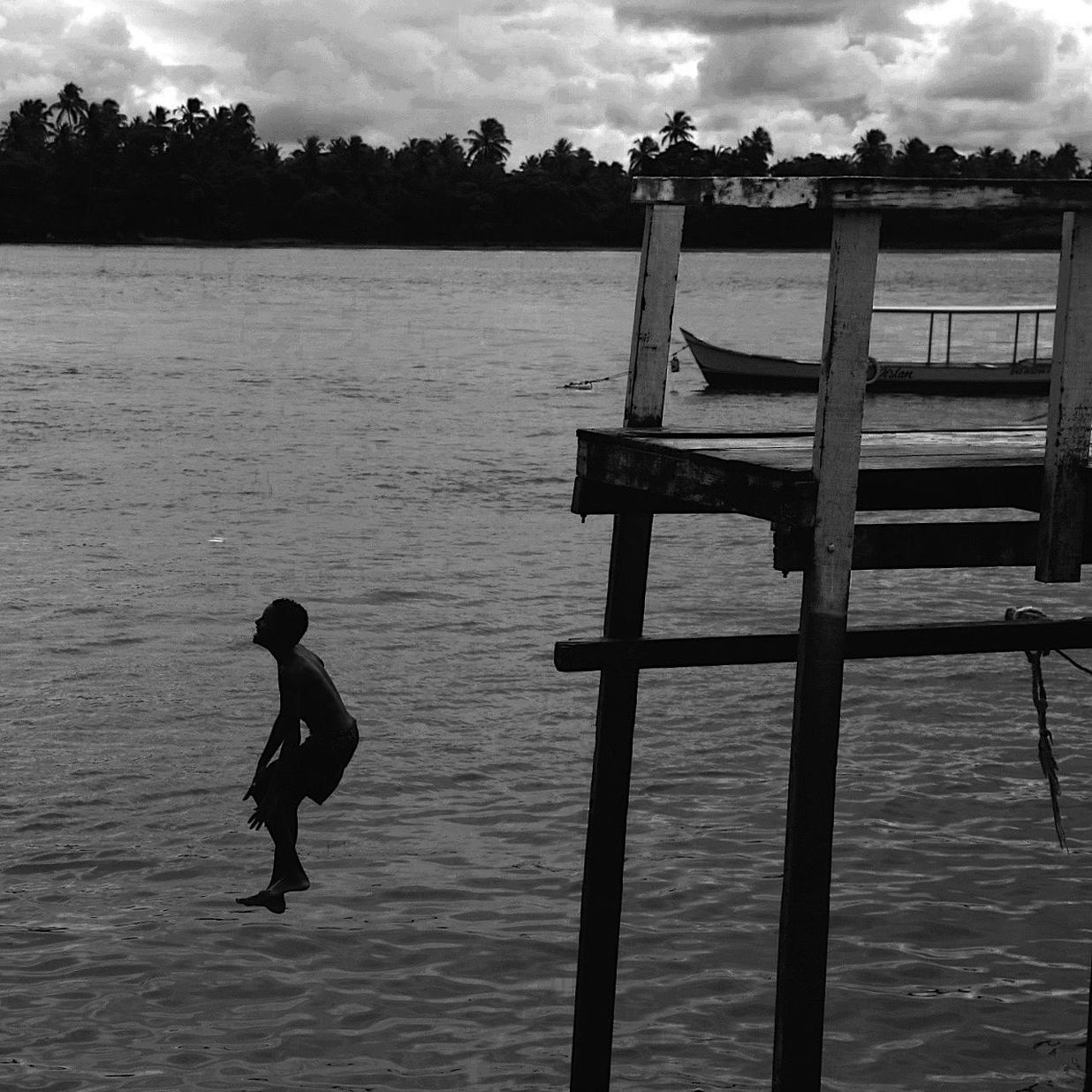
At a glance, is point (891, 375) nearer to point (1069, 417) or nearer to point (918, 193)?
point (1069, 417)

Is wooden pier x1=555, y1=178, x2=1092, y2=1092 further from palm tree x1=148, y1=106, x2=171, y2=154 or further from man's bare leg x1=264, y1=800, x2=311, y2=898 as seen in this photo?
palm tree x1=148, y1=106, x2=171, y2=154

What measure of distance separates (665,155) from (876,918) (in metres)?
165

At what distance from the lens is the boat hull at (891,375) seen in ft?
113

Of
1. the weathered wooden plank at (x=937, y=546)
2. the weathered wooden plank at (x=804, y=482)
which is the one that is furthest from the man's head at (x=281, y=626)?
the weathered wooden plank at (x=937, y=546)

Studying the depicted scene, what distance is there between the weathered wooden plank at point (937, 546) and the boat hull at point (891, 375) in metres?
27.8

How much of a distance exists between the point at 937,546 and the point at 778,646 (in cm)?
114

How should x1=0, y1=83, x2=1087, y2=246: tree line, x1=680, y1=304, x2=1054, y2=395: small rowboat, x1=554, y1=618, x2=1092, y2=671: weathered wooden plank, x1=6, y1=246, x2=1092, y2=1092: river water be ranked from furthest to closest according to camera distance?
1. x1=0, y1=83, x2=1087, y2=246: tree line
2. x1=680, y1=304, x2=1054, y2=395: small rowboat
3. x1=6, y1=246, x2=1092, y2=1092: river water
4. x1=554, y1=618, x2=1092, y2=671: weathered wooden plank

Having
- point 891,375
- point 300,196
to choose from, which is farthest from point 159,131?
point 891,375

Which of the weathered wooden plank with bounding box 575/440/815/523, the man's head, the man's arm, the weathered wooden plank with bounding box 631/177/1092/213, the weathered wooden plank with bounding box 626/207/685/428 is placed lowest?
the man's arm

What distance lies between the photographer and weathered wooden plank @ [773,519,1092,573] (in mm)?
5316

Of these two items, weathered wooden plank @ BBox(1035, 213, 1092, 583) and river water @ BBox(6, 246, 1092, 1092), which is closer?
weathered wooden plank @ BBox(1035, 213, 1092, 583)

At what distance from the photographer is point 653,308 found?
6160mm

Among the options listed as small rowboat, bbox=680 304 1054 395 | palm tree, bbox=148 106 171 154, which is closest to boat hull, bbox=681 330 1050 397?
small rowboat, bbox=680 304 1054 395

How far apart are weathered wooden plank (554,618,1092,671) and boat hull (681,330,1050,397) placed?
2706cm
